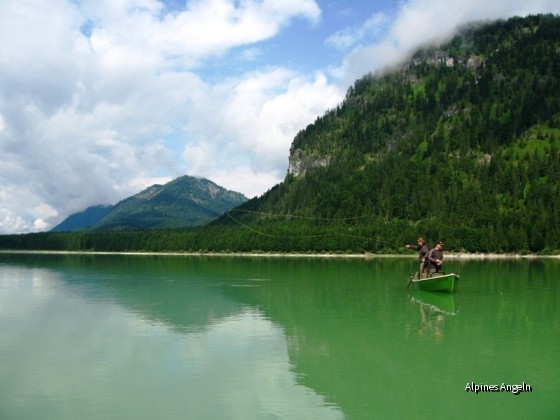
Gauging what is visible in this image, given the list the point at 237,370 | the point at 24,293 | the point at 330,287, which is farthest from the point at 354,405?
the point at 24,293

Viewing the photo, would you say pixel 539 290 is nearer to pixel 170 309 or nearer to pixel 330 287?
pixel 330 287

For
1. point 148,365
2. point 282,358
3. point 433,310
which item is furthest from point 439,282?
point 148,365

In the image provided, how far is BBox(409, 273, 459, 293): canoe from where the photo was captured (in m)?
49.6

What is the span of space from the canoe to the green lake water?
210 centimetres

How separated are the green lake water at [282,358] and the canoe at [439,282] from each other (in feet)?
6.90

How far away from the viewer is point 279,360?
83.3ft

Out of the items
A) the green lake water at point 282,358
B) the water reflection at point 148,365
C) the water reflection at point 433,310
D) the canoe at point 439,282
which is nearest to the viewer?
the green lake water at point 282,358

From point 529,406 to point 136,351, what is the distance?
18.5 meters

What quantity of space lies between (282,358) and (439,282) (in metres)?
28.8

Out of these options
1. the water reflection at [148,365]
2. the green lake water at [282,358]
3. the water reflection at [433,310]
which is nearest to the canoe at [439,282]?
the water reflection at [433,310]

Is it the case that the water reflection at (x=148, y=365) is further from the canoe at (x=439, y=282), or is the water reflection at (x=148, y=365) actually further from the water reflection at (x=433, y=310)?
the canoe at (x=439, y=282)

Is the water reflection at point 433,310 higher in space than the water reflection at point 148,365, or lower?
higher

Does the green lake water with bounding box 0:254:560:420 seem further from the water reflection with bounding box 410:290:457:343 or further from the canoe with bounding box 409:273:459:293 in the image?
the canoe with bounding box 409:273:459:293

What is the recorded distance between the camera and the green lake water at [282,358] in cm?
1867
